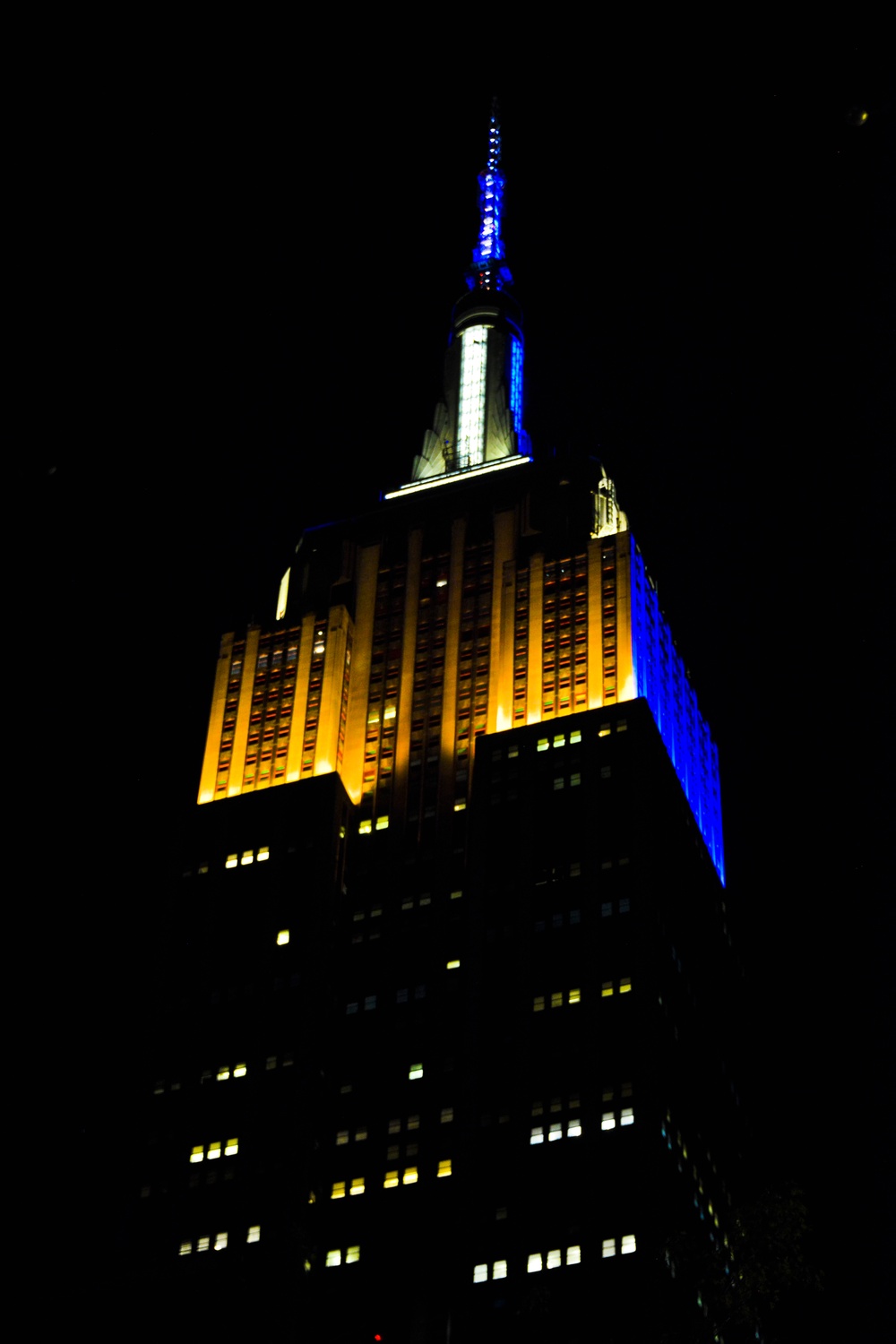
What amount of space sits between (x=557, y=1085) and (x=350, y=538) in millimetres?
71503

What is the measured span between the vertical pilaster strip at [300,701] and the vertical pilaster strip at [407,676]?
8410 mm

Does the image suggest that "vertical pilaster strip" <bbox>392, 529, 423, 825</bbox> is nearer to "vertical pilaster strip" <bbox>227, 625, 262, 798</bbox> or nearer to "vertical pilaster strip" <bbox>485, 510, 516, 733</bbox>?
"vertical pilaster strip" <bbox>485, 510, 516, 733</bbox>

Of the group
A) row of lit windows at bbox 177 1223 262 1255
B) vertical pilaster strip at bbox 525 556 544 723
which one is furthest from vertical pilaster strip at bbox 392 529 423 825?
row of lit windows at bbox 177 1223 262 1255

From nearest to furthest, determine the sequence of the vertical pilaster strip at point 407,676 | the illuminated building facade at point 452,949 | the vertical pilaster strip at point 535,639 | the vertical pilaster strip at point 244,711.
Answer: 1. the illuminated building facade at point 452,949
2. the vertical pilaster strip at point 535,639
3. the vertical pilaster strip at point 407,676
4. the vertical pilaster strip at point 244,711

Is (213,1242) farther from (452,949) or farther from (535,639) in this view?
(535,639)

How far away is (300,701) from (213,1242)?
53.5m

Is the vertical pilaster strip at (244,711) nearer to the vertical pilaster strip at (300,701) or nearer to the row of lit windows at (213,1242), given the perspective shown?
the vertical pilaster strip at (300,701)

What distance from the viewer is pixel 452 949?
160 meters

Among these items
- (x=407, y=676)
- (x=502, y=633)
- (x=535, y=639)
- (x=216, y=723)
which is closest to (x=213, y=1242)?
(x=216, y=723)

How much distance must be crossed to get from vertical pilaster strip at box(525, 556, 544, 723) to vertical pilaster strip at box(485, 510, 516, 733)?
179cm

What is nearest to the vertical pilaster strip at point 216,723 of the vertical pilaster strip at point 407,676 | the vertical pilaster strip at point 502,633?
the vertical pilaster strip at point 407,676

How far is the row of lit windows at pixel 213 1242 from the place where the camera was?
143m

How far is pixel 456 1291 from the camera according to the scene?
13625cm

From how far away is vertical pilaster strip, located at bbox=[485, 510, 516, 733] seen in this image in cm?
17450
